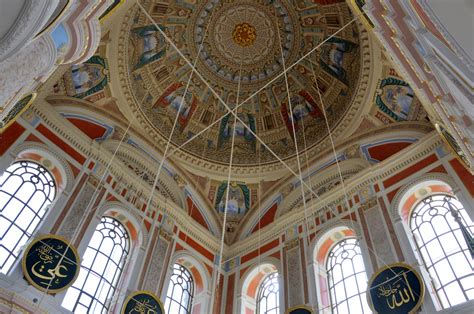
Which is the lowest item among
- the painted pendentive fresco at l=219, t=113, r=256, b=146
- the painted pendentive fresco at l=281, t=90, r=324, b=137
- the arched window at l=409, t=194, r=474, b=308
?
the arched window at l=409, t=194, r=474, b=308

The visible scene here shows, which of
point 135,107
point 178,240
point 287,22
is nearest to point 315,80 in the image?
point 287,22

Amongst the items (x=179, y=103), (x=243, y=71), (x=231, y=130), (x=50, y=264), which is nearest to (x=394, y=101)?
(x=231, y=130)

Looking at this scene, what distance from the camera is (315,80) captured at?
18.0m

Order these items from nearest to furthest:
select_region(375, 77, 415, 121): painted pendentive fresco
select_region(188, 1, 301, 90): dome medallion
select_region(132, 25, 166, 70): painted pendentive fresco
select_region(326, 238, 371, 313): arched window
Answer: select_region(326, 238, 371, 313): arched window, select_region(375, 77, 415, 121): painted pendentive fresco, select_region(132, 25, 166, 70): painted pendentive fresco, select_region(188, 1, 301, 90): dome medallion

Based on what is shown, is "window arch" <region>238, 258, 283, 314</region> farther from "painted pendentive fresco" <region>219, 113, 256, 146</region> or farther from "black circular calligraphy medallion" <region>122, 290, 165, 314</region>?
"painted pendentive fresco" <region>219, 113, 256, 146</region>

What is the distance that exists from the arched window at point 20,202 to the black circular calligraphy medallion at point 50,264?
0.49 m

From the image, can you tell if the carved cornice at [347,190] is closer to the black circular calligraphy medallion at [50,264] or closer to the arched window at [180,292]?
the arched window at [180,292]

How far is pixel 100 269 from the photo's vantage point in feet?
39.1

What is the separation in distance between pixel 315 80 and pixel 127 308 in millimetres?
11967

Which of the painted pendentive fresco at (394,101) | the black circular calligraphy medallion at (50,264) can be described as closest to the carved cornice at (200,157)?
the painted pendentive fresco at (394,101)

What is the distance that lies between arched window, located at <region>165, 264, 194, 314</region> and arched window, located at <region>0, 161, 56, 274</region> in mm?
4680

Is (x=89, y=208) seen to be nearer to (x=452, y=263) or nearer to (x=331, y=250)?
(x=331, y=250)

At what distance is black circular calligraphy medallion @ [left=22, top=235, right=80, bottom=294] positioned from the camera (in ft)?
32.2

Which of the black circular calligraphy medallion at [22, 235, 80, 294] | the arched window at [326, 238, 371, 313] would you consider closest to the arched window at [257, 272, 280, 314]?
the arched window at [326, 238, 371, 313]
